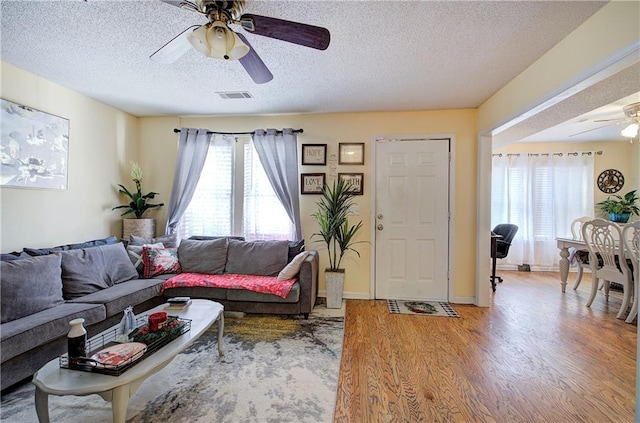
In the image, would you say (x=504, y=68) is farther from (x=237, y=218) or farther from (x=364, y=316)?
(x=237, y=218)

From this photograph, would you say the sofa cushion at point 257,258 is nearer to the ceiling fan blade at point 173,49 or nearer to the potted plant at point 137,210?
the potted plant at point 137,210

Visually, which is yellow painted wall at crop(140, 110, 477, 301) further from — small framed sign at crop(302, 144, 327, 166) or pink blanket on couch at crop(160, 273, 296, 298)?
pink blanket on couch at crop(160, 273, 296, 298)

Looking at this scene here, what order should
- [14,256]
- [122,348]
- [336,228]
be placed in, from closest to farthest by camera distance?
[122,348]
[14,256]
[336,228]

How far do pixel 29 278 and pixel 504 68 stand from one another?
13.9 ft

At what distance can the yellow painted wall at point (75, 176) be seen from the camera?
95.7 inches

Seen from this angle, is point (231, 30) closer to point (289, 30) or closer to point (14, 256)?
point (289, 30)

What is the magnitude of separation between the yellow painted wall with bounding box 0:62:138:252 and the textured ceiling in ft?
0.61

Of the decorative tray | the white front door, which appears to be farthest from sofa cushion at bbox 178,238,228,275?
the white front door

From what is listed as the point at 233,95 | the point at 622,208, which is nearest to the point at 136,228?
the point at 233,95

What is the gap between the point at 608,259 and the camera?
316cm

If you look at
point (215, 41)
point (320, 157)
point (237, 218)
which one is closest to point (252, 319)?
point (237, 218)

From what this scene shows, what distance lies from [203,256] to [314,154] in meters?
1.91

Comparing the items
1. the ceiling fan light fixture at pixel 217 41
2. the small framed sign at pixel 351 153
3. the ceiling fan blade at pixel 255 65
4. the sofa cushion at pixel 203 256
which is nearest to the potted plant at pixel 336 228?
the small framed sign at pixel 351 153

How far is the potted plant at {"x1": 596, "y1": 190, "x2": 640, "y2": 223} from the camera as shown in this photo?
14.5 feet
